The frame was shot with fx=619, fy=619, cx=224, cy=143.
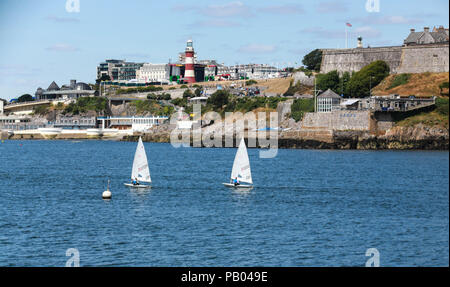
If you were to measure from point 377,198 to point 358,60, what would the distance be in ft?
326

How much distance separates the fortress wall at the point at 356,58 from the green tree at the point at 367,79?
11.2 feet

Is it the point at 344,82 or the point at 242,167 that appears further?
the point at 344,82

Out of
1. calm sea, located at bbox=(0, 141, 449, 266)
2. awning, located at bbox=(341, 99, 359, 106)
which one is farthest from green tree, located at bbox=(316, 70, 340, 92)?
calm sea, located at bbox=(0, 141, 449, 266)

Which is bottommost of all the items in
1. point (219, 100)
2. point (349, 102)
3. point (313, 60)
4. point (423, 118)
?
point (423, 118)

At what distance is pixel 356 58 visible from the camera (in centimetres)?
14425

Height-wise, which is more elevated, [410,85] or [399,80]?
[399,80]

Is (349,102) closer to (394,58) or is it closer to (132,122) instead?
(394,58)

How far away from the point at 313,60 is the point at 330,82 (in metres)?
34.8

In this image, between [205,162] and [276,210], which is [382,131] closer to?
[205,162]

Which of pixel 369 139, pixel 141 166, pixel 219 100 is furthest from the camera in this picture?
pixel 219 100

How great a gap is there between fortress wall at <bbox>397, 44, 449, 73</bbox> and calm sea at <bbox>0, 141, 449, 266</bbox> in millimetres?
41045

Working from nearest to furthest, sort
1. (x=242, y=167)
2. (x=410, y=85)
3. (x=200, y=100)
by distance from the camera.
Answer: (x=242, y=167) < (x=410, y=85) < (x=200, y=100)

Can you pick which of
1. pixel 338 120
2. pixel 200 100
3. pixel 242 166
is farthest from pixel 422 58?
pixel 242 166
